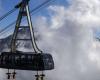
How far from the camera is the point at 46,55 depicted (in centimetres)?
11712

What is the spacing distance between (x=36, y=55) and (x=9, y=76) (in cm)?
1064

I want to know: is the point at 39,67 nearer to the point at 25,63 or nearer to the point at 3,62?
the point at 25,63

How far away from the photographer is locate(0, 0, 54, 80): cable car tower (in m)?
112

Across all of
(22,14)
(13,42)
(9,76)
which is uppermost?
(22,14)

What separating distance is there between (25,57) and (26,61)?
1.39 m

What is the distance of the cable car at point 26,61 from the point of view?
113 m

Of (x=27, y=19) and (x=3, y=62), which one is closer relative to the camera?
(x=27, y=19)

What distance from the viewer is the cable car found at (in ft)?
371

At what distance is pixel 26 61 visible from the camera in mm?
117000

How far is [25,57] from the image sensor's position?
11738 centimetres

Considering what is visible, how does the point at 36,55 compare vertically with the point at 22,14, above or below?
below

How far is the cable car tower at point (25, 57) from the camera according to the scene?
111619mm

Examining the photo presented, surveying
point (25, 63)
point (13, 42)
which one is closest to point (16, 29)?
point (13, 42)

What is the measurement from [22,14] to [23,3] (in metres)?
3.67
